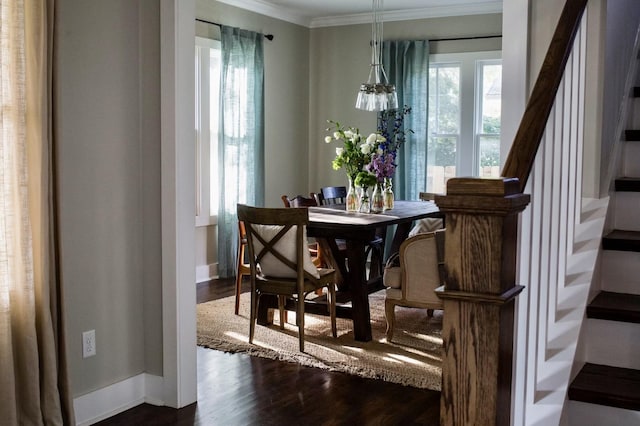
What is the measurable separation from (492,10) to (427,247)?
3786 millimetres

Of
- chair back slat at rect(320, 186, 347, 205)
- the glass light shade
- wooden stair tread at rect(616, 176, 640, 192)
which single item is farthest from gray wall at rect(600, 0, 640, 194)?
chair back slat at rect(320, 186, 347, 205)

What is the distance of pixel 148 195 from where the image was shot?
3.69m

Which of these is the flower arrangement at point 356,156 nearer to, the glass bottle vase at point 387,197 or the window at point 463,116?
the glass bottle vase at point 387,197

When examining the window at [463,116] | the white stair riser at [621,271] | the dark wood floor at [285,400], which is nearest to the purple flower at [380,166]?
the dark wood floor at [285,400]

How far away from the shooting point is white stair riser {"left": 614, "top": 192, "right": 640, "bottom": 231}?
281cm

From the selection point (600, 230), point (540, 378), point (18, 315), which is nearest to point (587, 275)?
point (600, 230)

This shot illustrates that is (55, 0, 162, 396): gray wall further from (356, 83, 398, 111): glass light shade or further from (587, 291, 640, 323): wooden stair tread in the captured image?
(356, 83, 398, 111): glass light shade

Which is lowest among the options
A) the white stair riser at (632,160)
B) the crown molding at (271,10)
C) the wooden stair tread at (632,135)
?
the white stair riser at (632,160)

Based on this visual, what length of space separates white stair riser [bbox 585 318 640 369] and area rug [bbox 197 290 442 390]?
1.80 m

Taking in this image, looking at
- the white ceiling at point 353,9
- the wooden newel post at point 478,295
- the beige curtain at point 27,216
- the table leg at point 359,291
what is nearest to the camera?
the wooden newel post at point 478,295

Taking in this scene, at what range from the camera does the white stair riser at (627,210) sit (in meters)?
2.81

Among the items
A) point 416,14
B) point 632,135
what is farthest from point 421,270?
point 416,14

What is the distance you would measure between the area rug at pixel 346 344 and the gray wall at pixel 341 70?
3.02 m

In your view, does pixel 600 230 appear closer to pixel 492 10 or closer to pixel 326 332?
pixel 326 332
